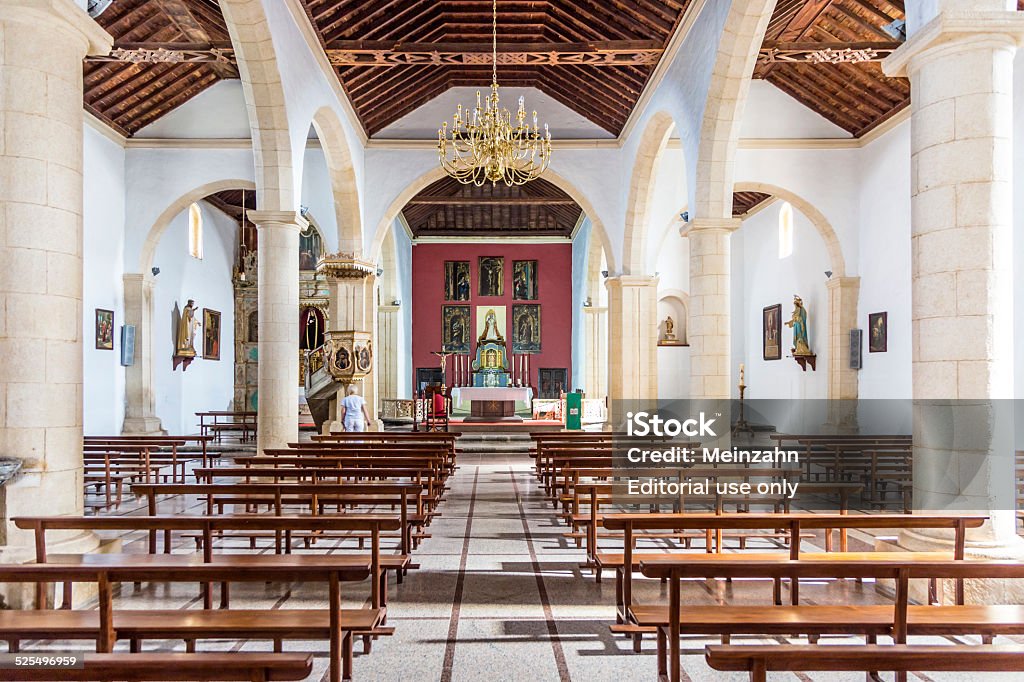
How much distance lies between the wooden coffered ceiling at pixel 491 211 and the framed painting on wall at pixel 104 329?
928 cm

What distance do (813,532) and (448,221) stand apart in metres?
21.5

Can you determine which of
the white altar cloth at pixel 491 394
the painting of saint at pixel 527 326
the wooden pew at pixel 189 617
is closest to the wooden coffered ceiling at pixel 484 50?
the white altar cloth at pixel 491 394

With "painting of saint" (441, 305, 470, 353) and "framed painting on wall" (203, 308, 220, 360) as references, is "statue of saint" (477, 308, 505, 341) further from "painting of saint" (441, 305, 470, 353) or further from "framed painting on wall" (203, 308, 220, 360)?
"framed painting on wall" (203, 308, 220, 360)

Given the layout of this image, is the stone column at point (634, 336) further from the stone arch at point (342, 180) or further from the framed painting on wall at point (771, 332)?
the stone arch at point (342, 180)

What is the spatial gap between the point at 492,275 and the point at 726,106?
1855cm

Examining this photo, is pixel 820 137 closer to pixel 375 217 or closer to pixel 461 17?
pixel 461 17

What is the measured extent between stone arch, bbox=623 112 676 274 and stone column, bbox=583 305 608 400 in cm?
754

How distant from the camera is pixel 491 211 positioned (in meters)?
26.7

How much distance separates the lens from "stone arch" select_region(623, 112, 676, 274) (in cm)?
1445

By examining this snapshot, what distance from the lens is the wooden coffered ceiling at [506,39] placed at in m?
12.4

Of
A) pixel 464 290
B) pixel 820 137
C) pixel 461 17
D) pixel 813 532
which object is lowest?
pixel 813 532

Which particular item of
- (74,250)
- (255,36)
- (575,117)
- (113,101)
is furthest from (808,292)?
(74,250)

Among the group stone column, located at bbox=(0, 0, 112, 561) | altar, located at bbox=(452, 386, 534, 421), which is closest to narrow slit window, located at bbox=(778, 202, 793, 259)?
altar, located at bbox=(452, 386, 534, 421)

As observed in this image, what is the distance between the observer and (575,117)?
17.4 metres
